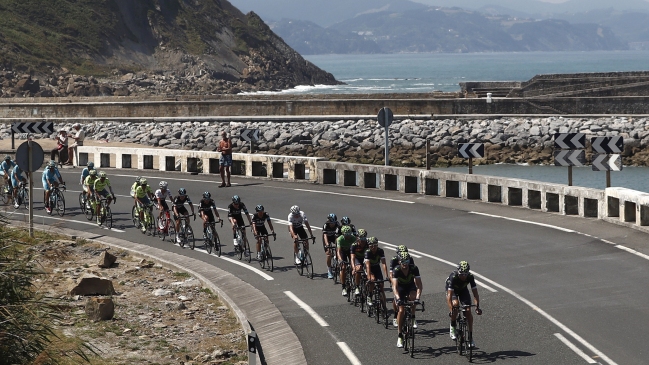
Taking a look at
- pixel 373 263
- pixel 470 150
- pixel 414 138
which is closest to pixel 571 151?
pixel 470 150

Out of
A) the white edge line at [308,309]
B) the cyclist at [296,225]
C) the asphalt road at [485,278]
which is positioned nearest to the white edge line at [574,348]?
the asphalt road at [485,278]

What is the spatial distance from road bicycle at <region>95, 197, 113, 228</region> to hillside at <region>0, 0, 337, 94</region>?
90.5m

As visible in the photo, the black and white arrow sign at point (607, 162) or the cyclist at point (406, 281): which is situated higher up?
the black and white arrow sign at point (607, 162)

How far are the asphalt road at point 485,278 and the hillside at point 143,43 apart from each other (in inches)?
3628

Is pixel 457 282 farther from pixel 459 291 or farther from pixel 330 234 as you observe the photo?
pixel 330 234

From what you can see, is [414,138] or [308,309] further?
[414,138]

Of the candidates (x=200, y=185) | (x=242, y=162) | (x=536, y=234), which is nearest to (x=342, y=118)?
(x=242, y=162)

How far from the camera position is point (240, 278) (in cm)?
1839

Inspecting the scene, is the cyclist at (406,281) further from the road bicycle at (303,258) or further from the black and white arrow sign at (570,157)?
the black and white arrow sign at (570,157)

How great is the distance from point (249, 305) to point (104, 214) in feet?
33.2

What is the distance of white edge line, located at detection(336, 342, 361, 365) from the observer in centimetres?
1284

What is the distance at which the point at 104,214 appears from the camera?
25016 millimetres

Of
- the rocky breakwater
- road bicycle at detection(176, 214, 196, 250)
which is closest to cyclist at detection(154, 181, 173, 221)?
road bicycle at detection(176, 214, 196, 250)

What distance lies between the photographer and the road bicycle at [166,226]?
22.9 meters
